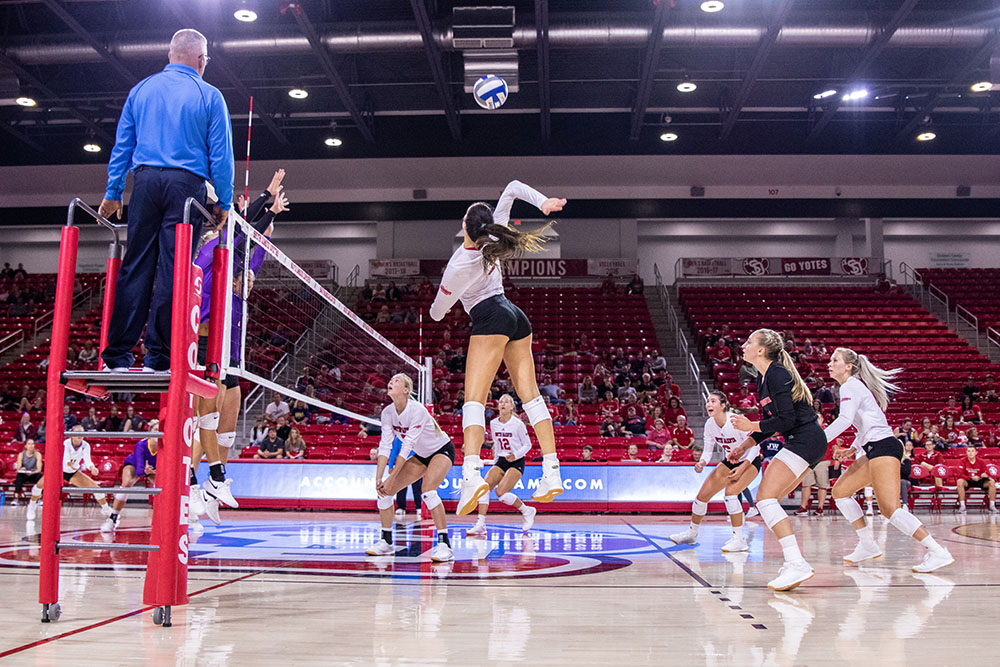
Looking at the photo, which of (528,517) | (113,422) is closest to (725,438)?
(528,517)

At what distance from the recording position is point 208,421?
277 inches

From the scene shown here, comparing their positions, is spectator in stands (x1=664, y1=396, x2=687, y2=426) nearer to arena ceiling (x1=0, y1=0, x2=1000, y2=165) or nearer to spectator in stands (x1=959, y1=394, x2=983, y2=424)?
spectator in stands (x1=959, y1=394, x2=983, y2=424)

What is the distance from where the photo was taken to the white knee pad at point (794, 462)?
6566mm

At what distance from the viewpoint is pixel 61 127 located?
77.7 feet

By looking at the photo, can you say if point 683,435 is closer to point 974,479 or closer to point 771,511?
point 974,479

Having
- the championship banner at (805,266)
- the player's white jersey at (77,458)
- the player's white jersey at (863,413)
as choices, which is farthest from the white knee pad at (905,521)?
the championship banner at (805,266)

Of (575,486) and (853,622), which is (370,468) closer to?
(575,486)

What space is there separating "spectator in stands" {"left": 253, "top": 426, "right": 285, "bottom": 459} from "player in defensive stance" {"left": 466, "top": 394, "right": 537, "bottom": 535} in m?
6.05

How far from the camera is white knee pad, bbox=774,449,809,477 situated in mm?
6566

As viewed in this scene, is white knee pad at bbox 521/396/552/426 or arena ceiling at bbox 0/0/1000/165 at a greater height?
arena ceiling at bbox 0/0/1000/165

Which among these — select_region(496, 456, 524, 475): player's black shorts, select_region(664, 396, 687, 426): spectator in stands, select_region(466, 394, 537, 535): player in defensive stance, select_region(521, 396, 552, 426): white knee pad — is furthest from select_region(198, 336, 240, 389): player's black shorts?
select_region(664, 396, 687, 426): spectator in stands

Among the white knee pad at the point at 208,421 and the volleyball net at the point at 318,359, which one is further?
the volleyball net at the point at 318,359

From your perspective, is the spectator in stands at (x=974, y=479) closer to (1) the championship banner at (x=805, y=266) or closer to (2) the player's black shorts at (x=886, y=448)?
(2) the player's black shorts at (x=886, y=448)

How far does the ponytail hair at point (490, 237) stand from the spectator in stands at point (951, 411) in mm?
16293
